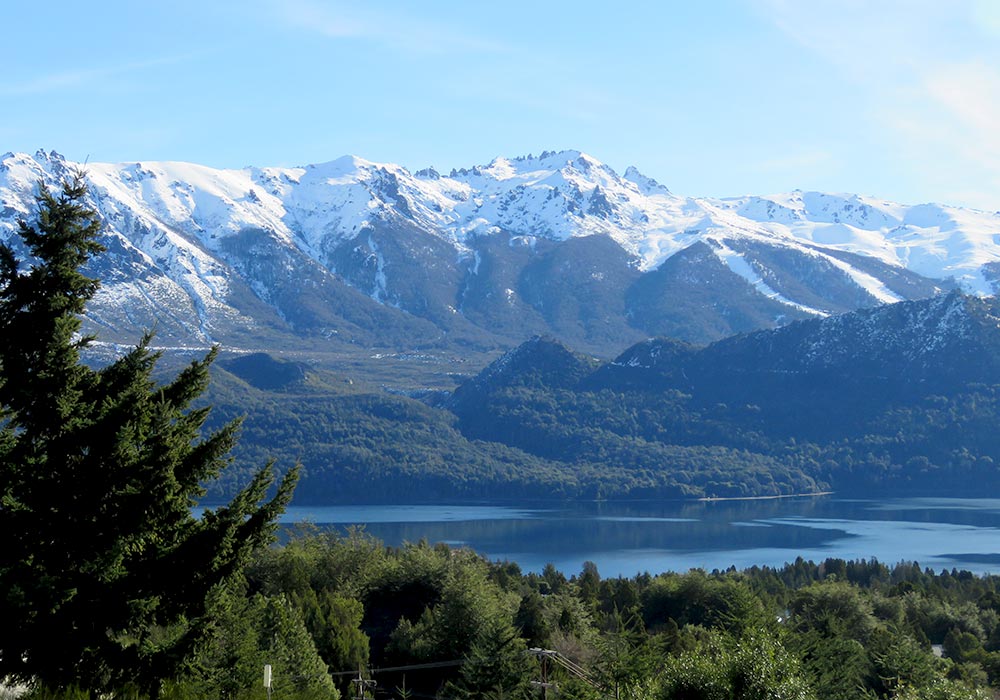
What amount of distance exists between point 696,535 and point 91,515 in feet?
488

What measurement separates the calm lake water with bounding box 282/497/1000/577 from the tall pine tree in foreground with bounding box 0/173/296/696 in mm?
100884

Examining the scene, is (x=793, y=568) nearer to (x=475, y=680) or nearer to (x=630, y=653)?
(x=475, y=680)

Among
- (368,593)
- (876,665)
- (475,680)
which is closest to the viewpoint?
(475,680)

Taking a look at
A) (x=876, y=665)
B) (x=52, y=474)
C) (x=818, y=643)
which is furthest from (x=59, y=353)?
(x=876, y=665)

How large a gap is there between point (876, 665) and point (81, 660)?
91.9 ft

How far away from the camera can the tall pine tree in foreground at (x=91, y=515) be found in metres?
14.1

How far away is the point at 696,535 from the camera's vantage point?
158 m

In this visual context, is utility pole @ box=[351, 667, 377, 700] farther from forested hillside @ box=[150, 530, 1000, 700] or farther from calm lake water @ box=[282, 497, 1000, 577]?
calm lake water @ box=[282, 497, 1000, 577]

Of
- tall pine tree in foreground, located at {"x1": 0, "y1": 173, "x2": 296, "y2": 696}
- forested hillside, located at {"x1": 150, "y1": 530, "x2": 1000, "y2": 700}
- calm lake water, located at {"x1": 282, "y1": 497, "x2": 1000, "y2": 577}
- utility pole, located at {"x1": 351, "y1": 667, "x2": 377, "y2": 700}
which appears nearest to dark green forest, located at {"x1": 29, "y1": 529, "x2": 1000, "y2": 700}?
forested hillside, located at {"x1": 150, "y1": 530, "x2": 1000, "y2": 700}

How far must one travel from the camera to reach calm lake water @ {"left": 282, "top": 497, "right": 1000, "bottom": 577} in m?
126

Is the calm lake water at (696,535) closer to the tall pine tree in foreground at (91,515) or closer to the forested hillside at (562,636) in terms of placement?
the forested hillside at (562,636)

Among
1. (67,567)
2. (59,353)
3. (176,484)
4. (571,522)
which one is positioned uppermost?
(59,353)

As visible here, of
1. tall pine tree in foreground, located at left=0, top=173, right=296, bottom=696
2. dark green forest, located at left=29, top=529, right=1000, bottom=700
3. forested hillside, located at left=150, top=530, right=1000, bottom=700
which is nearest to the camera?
tall pine tree in foreground, located at left=0, top=173, right=296, bottom=696

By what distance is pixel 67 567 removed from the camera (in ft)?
47.0
